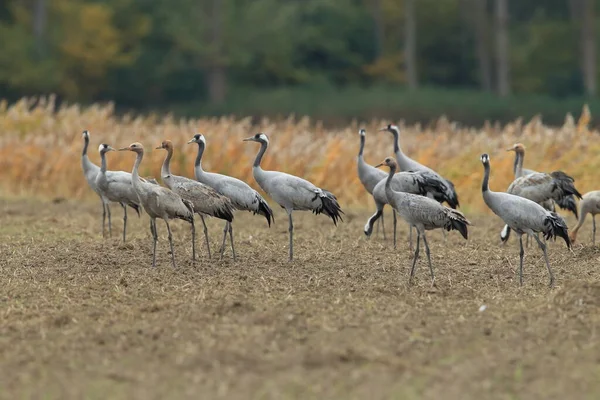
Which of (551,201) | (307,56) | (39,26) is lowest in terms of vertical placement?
(551,201)

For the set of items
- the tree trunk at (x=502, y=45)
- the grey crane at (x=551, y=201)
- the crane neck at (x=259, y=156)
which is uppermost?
the tree trunk at (x=502, y=45)

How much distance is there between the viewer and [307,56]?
53531 millimetres

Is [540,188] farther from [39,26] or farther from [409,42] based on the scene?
[409,42]

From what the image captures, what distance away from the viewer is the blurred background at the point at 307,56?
4238 centimetres

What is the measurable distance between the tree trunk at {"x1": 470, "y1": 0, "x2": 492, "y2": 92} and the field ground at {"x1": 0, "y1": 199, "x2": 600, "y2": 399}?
35620 mm

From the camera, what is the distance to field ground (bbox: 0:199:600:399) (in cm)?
640

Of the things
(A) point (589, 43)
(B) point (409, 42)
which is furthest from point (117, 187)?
(A) point (589, 43)

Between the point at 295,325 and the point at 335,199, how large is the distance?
13.3 feet

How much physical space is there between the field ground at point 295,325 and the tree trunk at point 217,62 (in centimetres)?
3354

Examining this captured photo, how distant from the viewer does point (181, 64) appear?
46500 millimetres

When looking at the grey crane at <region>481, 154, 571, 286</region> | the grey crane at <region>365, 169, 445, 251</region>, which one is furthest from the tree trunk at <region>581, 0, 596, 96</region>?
the grey crane at <region>481, 154, 571, 286</region>

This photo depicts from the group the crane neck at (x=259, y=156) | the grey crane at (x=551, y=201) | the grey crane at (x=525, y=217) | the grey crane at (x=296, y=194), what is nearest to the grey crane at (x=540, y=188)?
the grey crane at (x=551, y=201)

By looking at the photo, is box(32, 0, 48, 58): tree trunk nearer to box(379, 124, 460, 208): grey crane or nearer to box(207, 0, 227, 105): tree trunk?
box(207, 0, 227, 105): tree trunk

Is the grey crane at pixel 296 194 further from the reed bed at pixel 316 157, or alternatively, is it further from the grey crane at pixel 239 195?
the reed bed at pixel 316 157
